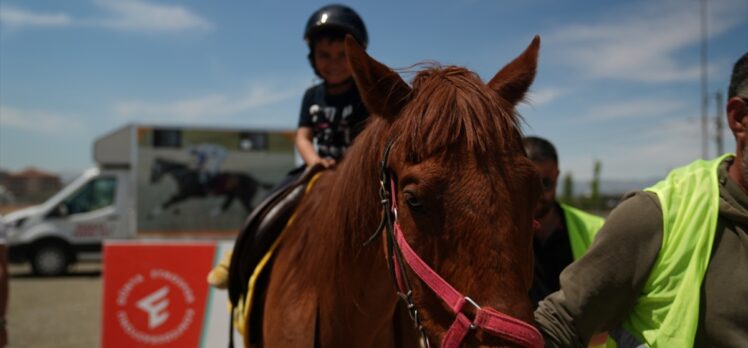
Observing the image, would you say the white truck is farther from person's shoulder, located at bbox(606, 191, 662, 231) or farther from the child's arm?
person's shoulder, located at bbox(606, 191, 662, 231)

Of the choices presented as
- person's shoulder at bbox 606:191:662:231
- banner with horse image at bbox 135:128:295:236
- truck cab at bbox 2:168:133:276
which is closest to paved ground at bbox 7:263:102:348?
truck cab at bbox 2:168:133:276

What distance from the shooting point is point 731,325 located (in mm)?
1539

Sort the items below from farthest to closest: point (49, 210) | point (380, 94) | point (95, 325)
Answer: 1. point (49, 210)
2. point (95, 325)
3. point (380, 94)

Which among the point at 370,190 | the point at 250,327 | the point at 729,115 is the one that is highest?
the point at 729,115

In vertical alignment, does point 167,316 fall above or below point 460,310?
below

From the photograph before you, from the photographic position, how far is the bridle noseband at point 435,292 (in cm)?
130

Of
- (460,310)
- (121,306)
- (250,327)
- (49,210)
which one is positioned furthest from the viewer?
(49,210)

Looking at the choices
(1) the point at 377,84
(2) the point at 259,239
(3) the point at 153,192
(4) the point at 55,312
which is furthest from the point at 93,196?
(1) the point at 377,84

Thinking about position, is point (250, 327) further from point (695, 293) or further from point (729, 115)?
point (729, 115)

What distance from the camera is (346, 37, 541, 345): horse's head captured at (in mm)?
1366

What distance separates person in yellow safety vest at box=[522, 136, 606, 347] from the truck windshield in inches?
529

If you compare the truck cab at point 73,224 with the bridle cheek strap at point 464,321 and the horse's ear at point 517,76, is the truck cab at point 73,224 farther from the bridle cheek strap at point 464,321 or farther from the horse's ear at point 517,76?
the bridle cheek strap at point 464,321

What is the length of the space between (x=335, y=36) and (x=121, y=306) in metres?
3.86

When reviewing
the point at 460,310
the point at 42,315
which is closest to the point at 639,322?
the point at 460,310
